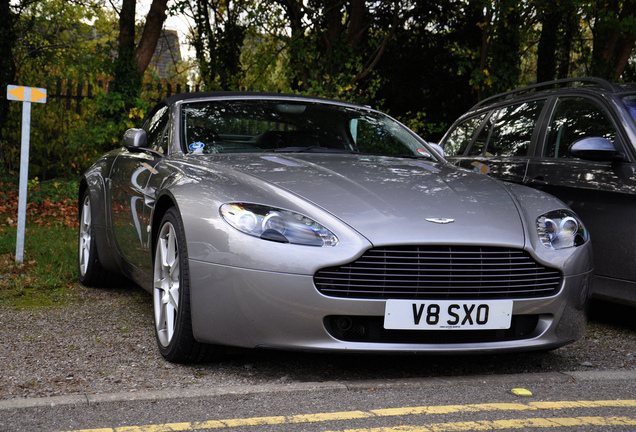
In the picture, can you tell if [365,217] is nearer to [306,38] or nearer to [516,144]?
[516,144]

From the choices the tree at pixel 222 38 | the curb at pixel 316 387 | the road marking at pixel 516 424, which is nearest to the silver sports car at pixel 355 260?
the curb at pixel 316 387

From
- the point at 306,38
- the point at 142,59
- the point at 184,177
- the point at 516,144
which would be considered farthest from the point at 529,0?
the point at 184,177

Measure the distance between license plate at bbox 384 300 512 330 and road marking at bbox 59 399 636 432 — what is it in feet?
1.20

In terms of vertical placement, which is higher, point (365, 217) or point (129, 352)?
point (365, 217)

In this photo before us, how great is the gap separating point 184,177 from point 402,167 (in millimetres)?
1224

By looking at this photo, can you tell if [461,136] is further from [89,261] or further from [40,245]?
[40,245]

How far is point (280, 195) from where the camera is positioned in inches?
140

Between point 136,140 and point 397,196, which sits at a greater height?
point 136,140

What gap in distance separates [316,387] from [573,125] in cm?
302

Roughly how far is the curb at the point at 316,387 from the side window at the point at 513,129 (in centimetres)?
234

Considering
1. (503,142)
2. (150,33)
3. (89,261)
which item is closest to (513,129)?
(503,142)

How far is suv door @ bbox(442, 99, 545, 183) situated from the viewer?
18.7ft

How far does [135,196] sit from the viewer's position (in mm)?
4762

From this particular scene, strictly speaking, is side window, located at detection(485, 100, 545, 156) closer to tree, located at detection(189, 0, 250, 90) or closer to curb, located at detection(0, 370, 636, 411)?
curb, located at detection(0, 370, 636, 411)
